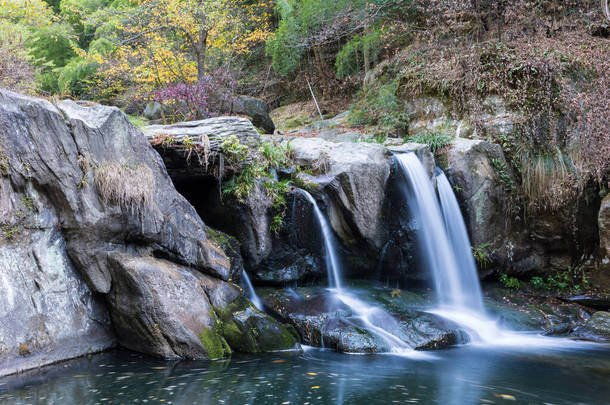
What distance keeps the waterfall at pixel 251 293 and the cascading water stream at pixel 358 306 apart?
1.29m

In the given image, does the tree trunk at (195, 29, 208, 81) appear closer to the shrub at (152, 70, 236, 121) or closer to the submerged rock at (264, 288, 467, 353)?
the shrub at (152, 70, 236, 121)

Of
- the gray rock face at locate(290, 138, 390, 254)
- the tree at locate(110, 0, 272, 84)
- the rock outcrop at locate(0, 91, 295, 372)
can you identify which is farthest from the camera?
the tree at locate(110, 0, 272, 84)

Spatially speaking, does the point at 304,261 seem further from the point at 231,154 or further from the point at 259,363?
the point at 259,363

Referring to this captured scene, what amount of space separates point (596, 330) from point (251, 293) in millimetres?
5693

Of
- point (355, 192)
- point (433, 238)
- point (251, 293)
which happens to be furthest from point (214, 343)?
point (433, 238)

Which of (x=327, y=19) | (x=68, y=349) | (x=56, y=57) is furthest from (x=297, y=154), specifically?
(x=56, y=57)

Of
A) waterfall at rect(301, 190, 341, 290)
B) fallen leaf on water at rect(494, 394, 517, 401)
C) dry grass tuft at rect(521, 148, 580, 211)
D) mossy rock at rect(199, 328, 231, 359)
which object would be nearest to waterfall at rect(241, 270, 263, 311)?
mossy rock at rect(199, 328, 231, 359)

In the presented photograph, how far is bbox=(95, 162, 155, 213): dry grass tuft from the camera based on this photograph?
5.91 metres

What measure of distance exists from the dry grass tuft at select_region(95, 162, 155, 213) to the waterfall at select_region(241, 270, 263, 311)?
218cm

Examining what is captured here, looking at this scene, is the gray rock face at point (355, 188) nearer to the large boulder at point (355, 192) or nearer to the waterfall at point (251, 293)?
the large boulder at point (355, 192)

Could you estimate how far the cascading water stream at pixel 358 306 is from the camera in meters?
6.47

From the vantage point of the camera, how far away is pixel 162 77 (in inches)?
542

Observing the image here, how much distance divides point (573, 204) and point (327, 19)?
32.7 feet

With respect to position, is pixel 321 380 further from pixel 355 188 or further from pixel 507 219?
pixel 507 219
